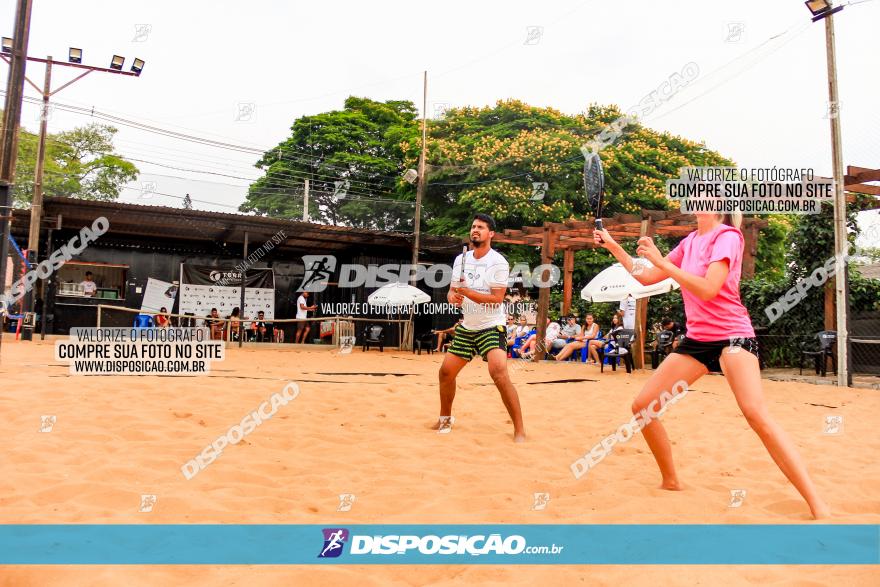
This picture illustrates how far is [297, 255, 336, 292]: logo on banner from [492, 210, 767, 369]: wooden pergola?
24.4 ft

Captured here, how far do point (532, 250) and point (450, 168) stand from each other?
4.70 m

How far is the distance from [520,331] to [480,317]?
→ 12.3m

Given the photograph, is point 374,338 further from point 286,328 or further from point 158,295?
point 158,295

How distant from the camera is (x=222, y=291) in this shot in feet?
66.6

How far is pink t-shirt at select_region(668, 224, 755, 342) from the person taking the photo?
3.26m

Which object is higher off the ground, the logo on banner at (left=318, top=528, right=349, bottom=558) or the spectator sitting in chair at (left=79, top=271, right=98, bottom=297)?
the spectator sitting in chair at (left=79, top=271, right=98, bottom=297)

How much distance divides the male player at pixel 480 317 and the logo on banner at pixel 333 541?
2534mm

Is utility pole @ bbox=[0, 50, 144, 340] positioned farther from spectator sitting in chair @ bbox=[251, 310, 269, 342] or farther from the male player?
the male player

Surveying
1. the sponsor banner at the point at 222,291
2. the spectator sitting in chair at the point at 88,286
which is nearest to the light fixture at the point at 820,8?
the sponsor banner at the point at 222,291

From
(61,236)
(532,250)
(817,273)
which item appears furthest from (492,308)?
(532,250)

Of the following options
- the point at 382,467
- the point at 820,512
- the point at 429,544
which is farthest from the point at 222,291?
the point at 820,512

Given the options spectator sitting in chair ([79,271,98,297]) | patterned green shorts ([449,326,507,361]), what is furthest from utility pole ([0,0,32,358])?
spectator sitting in chair ([79,271,98,297])

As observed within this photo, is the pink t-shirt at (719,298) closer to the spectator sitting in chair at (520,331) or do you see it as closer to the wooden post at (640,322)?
the wooden post at (640,322)

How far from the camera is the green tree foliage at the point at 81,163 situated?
117 feet
